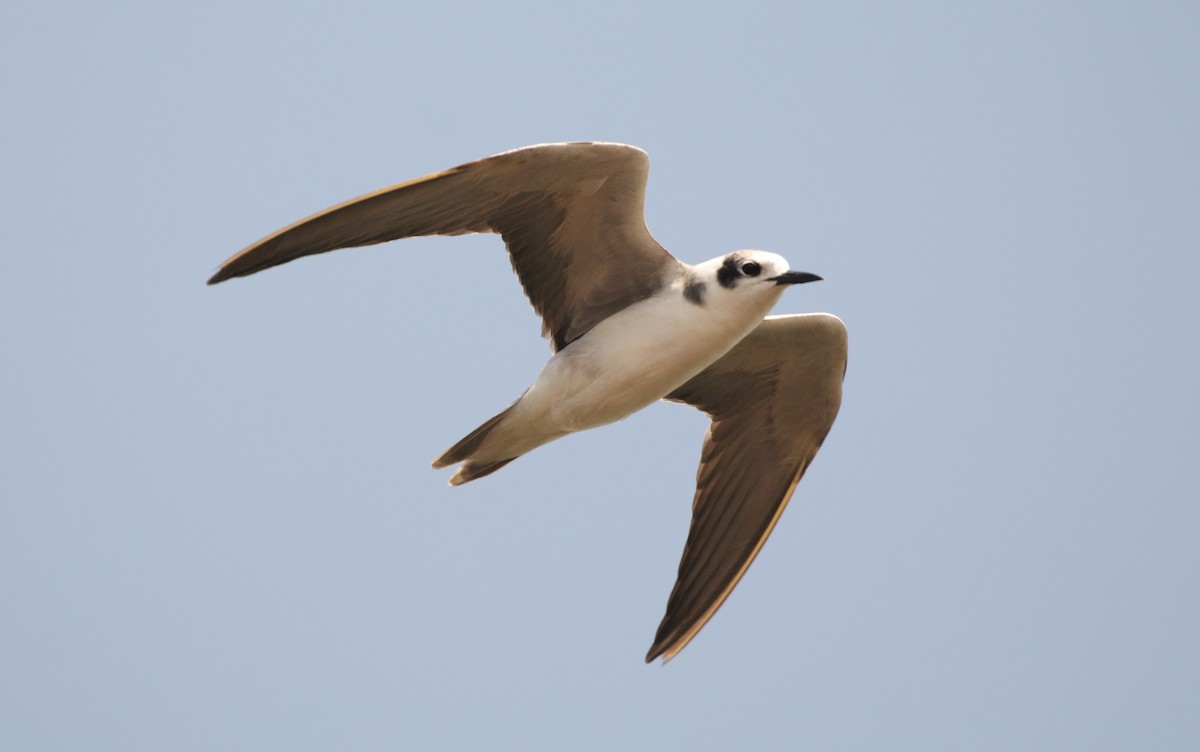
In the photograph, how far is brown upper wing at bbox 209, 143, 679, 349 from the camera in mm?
8086

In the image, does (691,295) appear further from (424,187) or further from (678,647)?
(678,647)

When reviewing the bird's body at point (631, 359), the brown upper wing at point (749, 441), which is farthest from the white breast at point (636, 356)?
the brown upper wing at point (749, 441)

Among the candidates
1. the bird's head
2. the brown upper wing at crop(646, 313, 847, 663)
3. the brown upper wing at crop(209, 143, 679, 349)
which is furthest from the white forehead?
the brown upper wing at crop(646, 313, 847, 663)

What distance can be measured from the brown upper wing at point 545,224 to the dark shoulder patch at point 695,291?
24 cm

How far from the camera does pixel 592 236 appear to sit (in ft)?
29.6

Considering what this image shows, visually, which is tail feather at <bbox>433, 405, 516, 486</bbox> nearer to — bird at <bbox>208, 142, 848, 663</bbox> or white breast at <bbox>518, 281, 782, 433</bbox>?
bird at <bbox>208, 142, 848, 663</bbox>

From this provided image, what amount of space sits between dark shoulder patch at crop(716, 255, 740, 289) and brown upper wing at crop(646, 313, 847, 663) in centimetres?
111

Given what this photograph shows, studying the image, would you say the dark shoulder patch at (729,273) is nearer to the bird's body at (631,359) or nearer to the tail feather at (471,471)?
the bird's body at (631,359)

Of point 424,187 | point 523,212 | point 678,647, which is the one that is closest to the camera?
point 424,187

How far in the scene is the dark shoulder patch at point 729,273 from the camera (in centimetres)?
872

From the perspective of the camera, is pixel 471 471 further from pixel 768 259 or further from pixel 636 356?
pixel 768 259

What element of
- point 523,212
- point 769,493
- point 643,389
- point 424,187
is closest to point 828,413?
point 769,493

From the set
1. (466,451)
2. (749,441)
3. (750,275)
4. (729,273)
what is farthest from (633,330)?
(749,441)

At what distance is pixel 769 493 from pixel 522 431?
1.91 m
